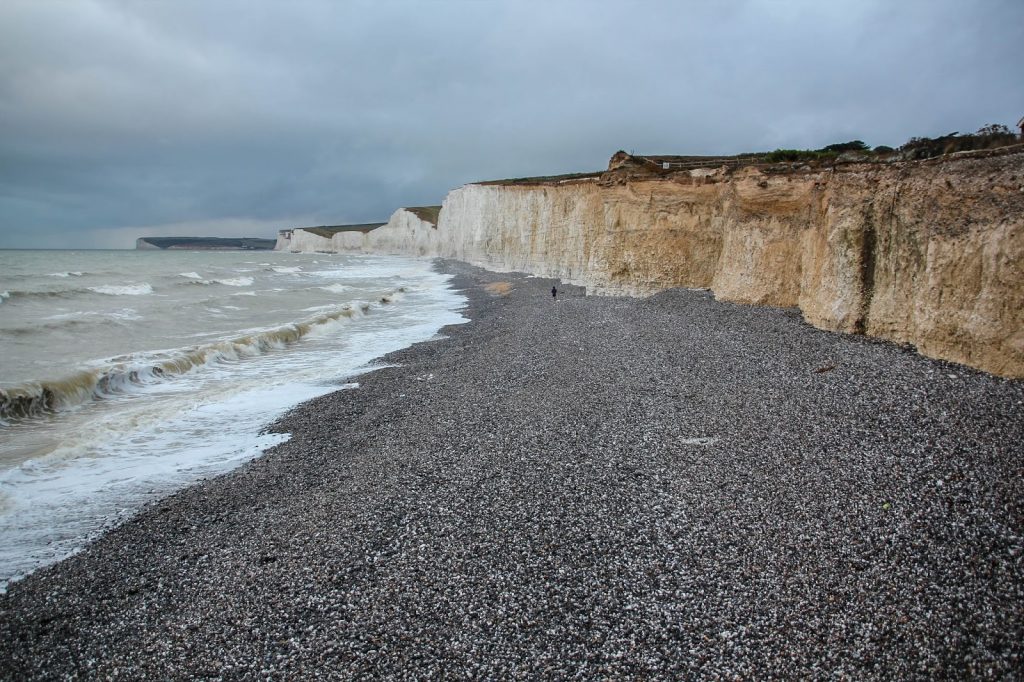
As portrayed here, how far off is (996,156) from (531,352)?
941 centimetres

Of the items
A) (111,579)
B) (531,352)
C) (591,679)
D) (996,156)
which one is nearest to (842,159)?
(996,156)

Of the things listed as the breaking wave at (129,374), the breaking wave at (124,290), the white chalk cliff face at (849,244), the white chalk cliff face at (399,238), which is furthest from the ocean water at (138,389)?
the white chalk cliff face at (399,238)

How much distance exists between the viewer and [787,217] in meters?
15.2

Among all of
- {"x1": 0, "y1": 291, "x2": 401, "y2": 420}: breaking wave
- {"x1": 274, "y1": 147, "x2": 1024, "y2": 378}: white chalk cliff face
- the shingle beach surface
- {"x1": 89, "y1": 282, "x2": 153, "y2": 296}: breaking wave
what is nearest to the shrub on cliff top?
{"x1": 274, "y1": 147, "x2": 1024, "y2": 378}: white chalk cliff face

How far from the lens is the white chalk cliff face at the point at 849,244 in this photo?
7.85 m

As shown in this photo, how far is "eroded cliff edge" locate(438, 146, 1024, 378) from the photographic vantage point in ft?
25.7

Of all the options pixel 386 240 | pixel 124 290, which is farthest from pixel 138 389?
pixel 386 240

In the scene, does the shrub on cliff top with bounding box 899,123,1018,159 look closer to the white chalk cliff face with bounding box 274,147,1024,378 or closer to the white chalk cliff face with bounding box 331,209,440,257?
the white chalk cliff face with bounding box 274,147,1024,378

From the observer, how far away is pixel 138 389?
1257 centimetres

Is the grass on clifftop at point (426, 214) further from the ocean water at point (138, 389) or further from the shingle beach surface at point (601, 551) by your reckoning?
the shingle beach surface at point (601, 551)

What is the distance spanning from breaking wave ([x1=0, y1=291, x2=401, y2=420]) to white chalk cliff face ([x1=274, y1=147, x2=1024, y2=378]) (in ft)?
44.5

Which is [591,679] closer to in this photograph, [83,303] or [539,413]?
[539,413]

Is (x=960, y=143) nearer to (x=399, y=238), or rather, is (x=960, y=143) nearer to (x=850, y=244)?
(x=850, y=244)

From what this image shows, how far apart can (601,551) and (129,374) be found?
12867mm
